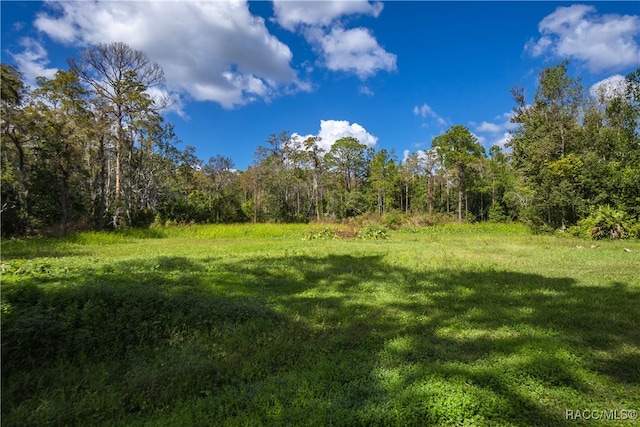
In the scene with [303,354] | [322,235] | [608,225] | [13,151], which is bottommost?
[303,354]

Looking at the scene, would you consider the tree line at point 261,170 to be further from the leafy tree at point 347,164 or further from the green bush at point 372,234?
the green bush at point 372,234

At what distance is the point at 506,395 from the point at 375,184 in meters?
42.5

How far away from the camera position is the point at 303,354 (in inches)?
157

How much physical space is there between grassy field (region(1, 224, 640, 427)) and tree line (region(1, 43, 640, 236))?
13120mm

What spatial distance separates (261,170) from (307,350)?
3669 cm

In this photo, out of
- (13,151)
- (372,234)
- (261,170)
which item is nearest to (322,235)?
(372,234)

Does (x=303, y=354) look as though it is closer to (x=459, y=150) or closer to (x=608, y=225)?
(x=608, y=225)

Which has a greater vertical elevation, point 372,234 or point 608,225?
point 608,225

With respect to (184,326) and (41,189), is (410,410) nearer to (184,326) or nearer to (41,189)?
(184,326)

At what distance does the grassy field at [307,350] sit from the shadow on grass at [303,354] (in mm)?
18

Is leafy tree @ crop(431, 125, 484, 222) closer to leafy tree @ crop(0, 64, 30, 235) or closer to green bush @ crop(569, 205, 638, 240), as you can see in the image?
green bush @ crop(569, 205, 638, 240)

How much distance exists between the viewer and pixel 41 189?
18250mm

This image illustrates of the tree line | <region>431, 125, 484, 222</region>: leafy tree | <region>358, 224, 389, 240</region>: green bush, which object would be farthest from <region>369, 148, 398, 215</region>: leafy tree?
<region>358, 224, 389, 240</region>: green bush

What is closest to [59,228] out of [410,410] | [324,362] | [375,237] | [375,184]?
[375,237]
